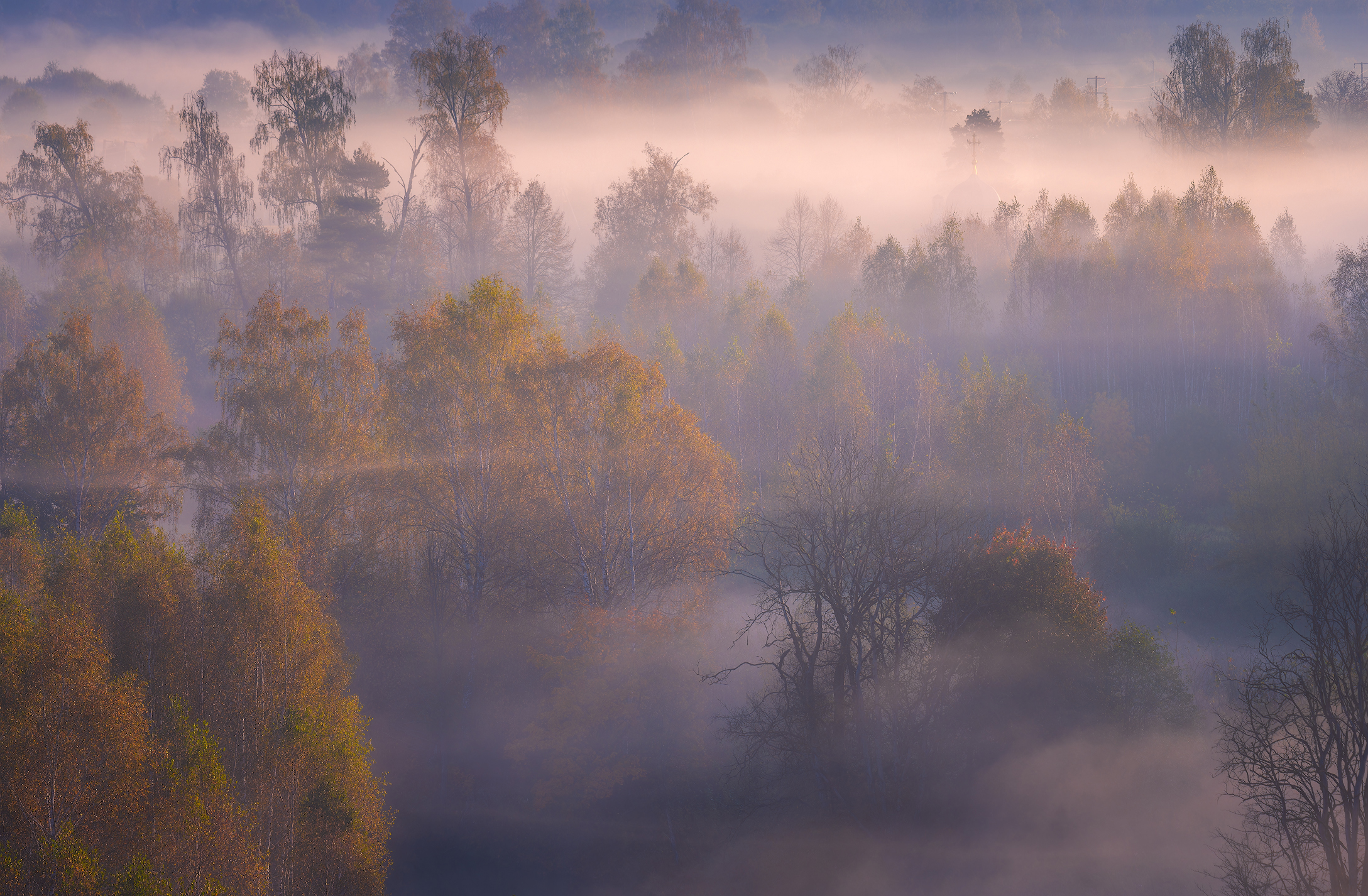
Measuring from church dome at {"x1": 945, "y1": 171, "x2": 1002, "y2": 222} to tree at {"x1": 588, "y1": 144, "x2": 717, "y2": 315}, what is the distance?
33665 mm

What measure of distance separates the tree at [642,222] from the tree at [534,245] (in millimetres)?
7451

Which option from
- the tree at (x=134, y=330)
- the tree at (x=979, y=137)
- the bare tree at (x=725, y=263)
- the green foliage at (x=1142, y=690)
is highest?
the tree at (x=979, y=137)

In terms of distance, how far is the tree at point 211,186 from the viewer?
5031 cm

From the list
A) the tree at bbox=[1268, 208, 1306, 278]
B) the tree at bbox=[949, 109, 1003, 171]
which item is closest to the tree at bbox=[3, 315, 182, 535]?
the tree at bbox=[949, 109, 1003, 171]

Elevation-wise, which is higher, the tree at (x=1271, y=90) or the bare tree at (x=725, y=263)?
the tree at (x=1271, y=90)

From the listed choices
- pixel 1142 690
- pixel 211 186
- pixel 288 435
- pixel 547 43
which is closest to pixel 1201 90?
pixel 1142 690

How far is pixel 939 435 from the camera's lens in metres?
50.8

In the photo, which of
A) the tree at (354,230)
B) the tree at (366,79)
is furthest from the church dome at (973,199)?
the tree at (366,79)

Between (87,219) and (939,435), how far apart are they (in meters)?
55.9

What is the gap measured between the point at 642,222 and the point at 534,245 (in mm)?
11831

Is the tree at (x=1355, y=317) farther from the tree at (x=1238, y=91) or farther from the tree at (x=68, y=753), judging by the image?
the tree at (x=68, y=753)

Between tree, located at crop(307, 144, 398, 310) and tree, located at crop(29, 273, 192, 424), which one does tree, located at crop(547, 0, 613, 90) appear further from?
tree, located at crop(29, 273, 192, 424)

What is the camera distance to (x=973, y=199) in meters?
88.8

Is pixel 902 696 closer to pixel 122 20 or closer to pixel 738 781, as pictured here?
pixel 738 781
